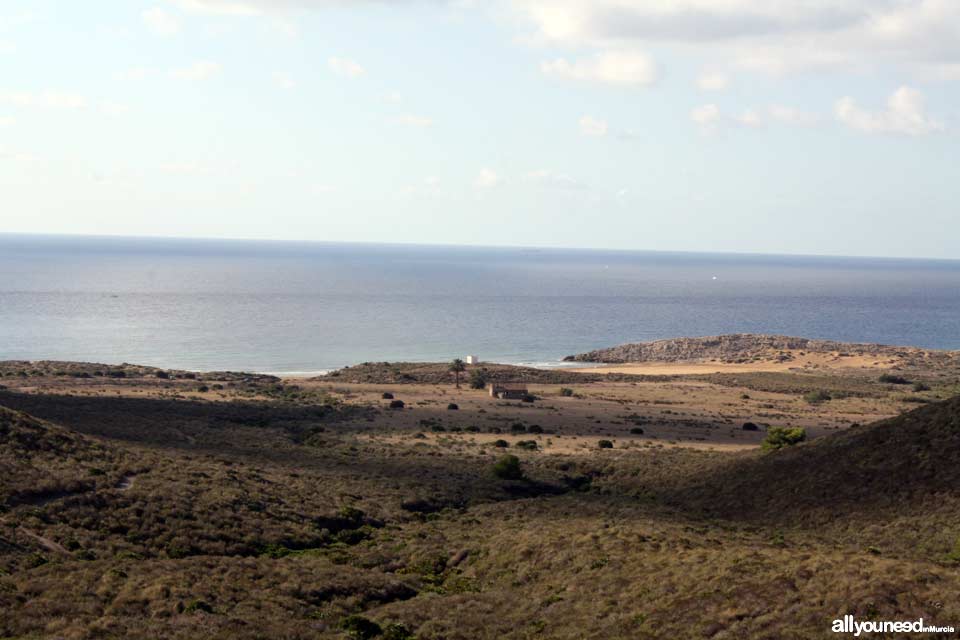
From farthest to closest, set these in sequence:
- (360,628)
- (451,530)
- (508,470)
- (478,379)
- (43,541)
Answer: (478,379) < (508,470) < (451,530) < (43,541) < (360,628)

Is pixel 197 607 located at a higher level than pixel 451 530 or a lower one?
higher

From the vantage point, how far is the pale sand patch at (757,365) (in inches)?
4641

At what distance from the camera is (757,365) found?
12369 cm

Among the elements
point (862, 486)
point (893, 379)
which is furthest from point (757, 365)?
point (862, 486)

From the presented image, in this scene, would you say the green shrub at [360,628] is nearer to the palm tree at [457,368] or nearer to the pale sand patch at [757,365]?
the palm tree at [457,368]

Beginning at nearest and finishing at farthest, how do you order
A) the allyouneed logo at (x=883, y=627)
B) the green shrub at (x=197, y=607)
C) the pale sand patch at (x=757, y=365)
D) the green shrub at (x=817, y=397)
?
the allyouneed logo at (x=883, y=627) < the green shrub at (x=197, y=607) < the green shrub at (x=817, y=397) < the pale sand patch at (x=757, y=365)

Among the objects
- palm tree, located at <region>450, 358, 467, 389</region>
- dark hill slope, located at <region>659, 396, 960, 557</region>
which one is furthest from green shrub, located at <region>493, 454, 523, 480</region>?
palm tree, located at <region>450, 358, 467, 389</region>

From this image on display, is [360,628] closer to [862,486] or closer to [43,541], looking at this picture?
[43,541]

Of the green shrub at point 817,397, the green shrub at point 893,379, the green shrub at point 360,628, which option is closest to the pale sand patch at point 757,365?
the green shrub at point 893,379

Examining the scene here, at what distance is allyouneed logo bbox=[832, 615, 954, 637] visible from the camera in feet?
64.0

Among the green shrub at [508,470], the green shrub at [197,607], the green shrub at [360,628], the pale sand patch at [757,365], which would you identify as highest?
the green shrub at [197,607]

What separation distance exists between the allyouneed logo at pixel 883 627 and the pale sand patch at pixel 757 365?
94542 mm

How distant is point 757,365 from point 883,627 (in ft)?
355

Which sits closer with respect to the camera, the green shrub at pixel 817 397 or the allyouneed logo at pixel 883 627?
the allyouneed logo at pixel 883 627
